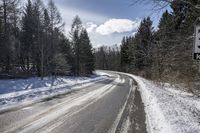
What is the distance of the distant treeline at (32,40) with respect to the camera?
114ft

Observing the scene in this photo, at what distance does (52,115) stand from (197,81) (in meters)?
8.63

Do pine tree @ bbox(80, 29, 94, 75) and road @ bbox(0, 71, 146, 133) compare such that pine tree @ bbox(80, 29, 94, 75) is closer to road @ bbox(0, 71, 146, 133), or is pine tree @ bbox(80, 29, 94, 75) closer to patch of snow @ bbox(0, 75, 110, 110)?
patch of snow @ bbox(0, 75, 110, 110)

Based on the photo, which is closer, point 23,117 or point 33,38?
point 23,117

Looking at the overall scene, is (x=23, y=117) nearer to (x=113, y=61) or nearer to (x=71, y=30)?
(x=71, y=30)

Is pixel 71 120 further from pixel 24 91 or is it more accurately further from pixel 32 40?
pixel 32 40

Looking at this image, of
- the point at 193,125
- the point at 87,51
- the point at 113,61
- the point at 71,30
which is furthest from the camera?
the point at 113,61

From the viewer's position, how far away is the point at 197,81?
49.3ft

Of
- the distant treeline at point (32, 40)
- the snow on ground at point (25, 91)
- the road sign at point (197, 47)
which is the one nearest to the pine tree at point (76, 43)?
the distant treeline at point (32, 40)

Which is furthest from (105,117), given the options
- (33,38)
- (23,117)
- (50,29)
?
(33,38)

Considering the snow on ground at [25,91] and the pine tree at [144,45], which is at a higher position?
the pine tree at [144,45]

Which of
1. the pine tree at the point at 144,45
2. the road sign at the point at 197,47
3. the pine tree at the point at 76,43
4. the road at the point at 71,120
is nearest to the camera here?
the road sign at the point at 197,47

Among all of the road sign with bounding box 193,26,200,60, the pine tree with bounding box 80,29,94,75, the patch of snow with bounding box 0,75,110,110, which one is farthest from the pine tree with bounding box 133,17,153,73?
the pine tree with bounding box 80,29,94,75

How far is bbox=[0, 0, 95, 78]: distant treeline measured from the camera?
114 ft

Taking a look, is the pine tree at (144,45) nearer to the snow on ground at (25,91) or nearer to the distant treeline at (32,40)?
the snow on ground at (25,91)
